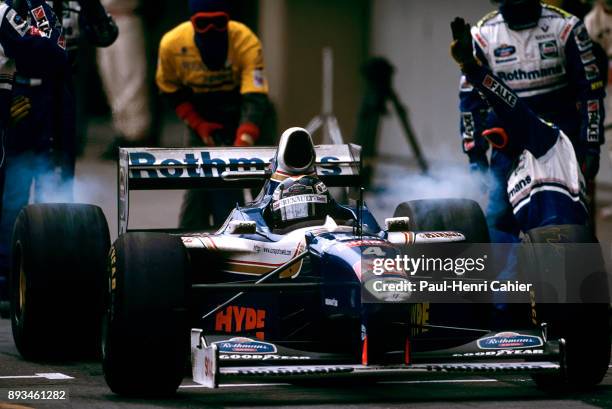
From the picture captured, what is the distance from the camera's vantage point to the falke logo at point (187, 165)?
10602 mm

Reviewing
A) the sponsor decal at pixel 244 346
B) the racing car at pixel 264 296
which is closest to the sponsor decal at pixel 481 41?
the racing car at pixel 264 296

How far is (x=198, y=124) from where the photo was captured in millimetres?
13086

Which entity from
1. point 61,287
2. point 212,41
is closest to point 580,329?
point 61,287

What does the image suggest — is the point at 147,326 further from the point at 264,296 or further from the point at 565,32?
the point at 565,32

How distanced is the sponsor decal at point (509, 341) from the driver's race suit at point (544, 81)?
2.86 metres

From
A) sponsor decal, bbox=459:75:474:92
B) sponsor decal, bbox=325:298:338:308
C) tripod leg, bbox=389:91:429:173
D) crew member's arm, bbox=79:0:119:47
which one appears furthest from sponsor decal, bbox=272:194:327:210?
tripod leg, bbox=389:91:429:173

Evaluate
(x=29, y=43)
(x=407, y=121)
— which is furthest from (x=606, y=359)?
(x=407, y=121)

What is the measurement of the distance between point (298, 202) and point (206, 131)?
3.72 metres

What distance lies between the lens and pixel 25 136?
1205 cm

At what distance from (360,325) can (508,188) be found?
3015 mm

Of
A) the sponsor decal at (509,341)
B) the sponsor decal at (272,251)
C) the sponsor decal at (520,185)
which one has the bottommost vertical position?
the sponsor decal at (509,341)

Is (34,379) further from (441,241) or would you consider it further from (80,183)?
(80,183)

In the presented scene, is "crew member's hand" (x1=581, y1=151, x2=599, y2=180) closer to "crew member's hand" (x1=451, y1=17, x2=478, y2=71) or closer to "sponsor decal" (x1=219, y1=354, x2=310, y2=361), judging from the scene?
"crew member's hand" (x1=451, y1=17, x2=478, y2=71)

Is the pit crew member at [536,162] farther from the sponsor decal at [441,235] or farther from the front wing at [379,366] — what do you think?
the front wing at [379,366]
